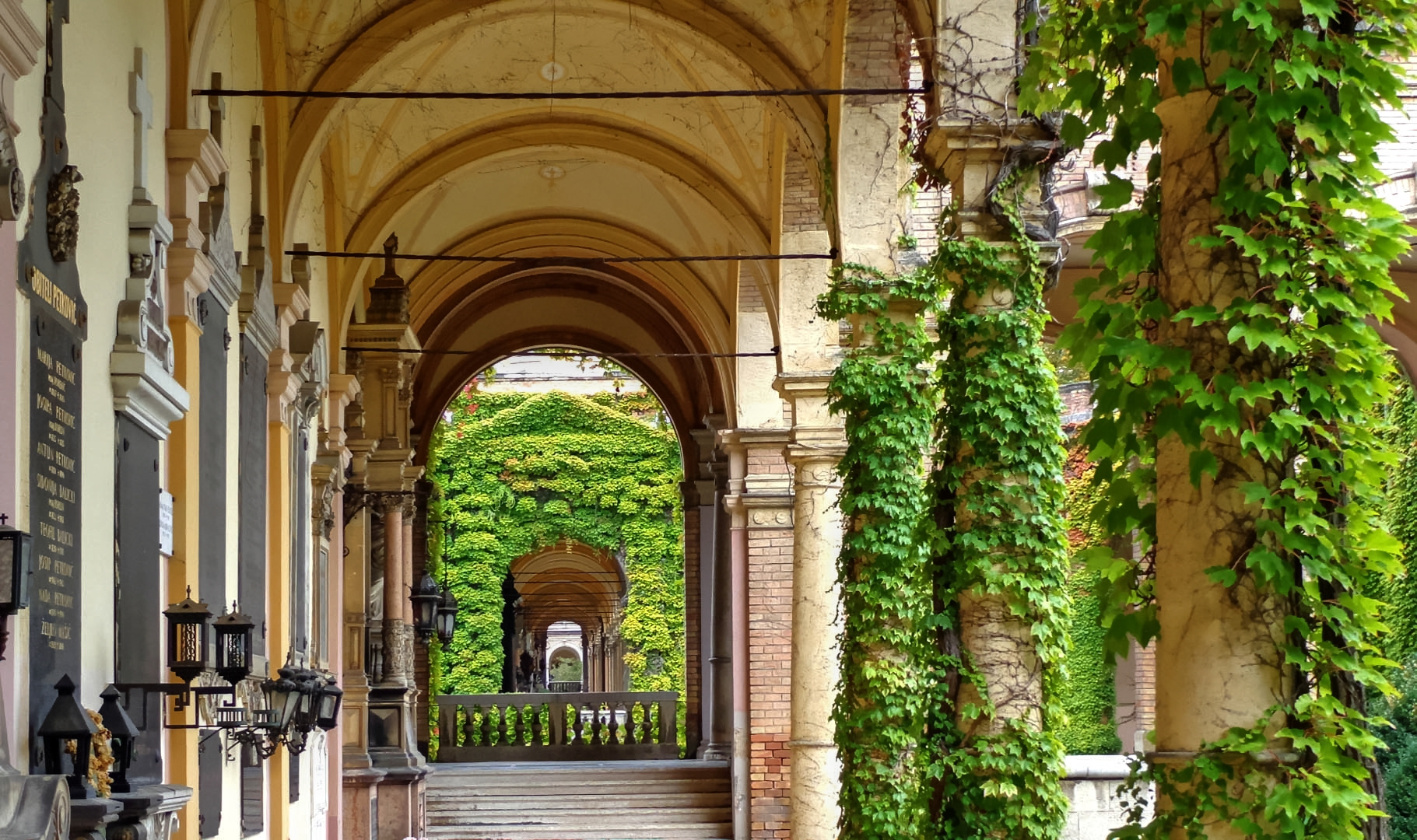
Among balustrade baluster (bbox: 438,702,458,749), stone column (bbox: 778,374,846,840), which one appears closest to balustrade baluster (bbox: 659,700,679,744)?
balustrade baluster (bbox: 438,702,458,749)

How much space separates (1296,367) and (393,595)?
1721cm

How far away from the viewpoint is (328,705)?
12.5 meters

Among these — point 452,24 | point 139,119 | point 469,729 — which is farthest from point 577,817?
point 139,119

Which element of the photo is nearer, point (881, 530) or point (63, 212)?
point (63, 212)

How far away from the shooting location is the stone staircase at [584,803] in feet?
66.6

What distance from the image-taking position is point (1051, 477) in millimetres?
8312

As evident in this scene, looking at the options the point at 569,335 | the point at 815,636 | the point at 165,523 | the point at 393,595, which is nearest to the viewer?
the point at 165,523

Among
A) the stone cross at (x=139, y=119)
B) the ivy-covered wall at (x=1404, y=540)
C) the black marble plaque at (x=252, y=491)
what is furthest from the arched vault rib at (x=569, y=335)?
the stone cross at (x=139, y=119)

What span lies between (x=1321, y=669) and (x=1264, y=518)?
14.8 inches

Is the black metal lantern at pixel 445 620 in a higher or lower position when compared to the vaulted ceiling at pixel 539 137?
lower

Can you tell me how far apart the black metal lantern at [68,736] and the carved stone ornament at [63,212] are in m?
1.69

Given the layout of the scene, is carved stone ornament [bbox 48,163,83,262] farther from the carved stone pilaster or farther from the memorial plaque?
the carved stone pilaster

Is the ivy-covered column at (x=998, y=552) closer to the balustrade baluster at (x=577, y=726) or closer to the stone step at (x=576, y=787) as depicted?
the stone step at (x=576, y=787)

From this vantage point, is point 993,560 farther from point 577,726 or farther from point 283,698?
point 577,726
